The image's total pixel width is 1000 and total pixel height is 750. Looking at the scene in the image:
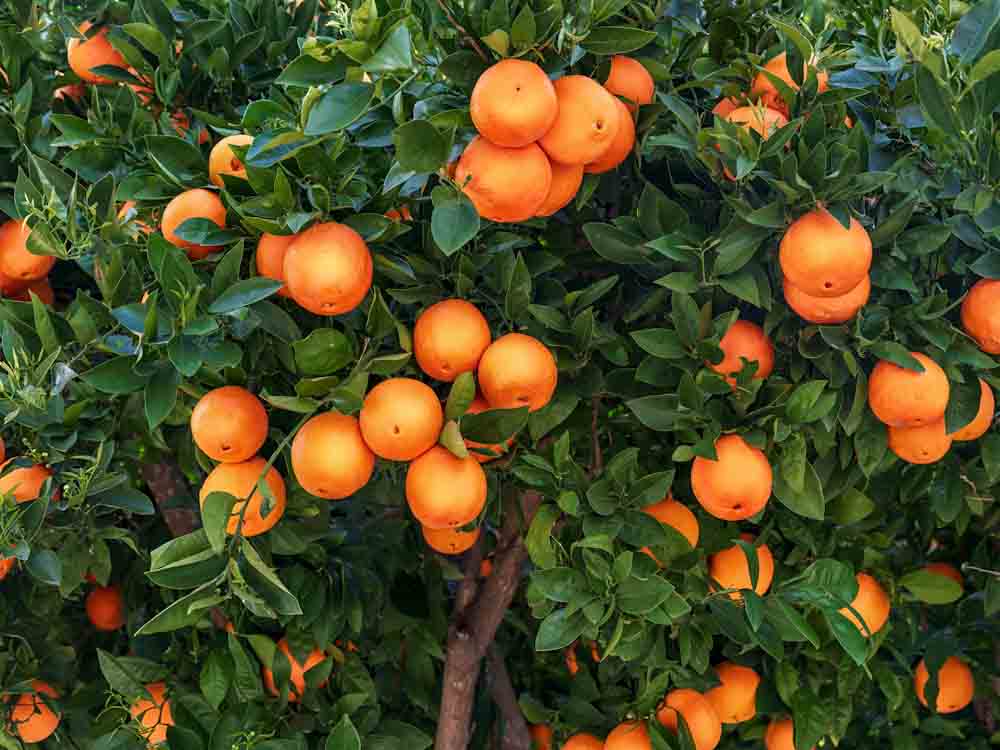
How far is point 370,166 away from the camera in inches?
54.0

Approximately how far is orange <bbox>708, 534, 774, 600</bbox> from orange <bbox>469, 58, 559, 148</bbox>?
79cm

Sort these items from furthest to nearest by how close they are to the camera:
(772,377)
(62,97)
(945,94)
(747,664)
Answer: (747,664) → (62,97) → (772,377) → (945,94)

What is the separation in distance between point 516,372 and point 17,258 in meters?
0.82

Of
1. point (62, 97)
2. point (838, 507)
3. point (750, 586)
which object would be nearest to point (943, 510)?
point (838, 507)

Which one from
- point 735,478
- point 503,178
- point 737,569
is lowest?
point 737,569

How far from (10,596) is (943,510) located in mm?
1571

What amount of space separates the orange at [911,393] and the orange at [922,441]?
0.14 ft

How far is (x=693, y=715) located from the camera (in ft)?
5.72

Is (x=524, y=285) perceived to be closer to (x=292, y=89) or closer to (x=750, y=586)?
(x=292, y=89)

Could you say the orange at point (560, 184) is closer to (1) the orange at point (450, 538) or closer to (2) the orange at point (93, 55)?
(1) the orange at point (450, 538)

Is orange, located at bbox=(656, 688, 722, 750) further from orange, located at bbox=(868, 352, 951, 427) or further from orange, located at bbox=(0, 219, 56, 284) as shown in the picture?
orange, located at bbox=(0, 219, 56, 284)

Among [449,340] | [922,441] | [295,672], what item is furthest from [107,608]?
[922,441]

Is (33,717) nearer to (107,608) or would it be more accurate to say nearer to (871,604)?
(107,608)

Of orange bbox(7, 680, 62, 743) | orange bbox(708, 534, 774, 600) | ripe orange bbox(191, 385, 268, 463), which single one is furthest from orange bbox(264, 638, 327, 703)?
orange bbox(708, 534, 774, 600)
